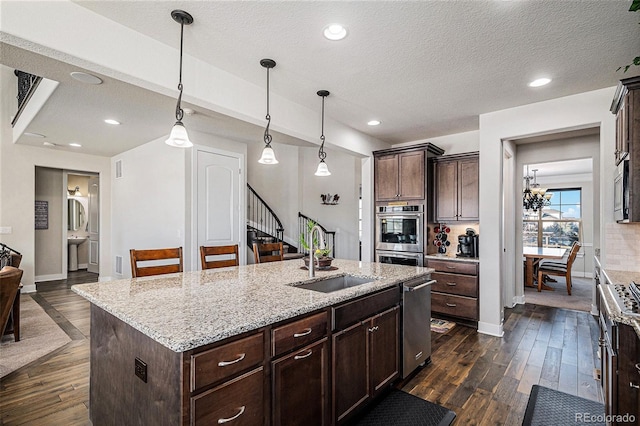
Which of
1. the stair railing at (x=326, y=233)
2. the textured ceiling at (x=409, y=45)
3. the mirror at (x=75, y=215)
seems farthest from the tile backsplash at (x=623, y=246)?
the mirror at (x=75, y=215)

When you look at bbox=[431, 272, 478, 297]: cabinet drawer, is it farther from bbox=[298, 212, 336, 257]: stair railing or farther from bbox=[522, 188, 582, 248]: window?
bbox=[522, 188, 582, 248]: window

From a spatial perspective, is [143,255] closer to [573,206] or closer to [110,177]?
[110,177]

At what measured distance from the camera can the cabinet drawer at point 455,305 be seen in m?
4.12

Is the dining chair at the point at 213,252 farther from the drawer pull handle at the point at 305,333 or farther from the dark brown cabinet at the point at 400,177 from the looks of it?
the dark brown cabinet at the point at 400,177

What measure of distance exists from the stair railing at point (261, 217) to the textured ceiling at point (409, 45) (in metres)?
4.03

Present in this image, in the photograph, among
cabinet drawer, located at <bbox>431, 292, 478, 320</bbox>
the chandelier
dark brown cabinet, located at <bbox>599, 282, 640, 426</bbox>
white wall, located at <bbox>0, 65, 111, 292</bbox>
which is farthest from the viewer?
the chandelier

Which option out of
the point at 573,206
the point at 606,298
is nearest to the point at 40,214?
the point at 606,298

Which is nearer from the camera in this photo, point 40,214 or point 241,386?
point 241,386

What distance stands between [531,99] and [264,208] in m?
5.75

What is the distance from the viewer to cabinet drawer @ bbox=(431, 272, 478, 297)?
4.14 meters

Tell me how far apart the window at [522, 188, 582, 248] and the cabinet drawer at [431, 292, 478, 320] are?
219 inches

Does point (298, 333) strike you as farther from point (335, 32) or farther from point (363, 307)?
point (335, 32)

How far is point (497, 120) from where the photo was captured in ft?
13.0

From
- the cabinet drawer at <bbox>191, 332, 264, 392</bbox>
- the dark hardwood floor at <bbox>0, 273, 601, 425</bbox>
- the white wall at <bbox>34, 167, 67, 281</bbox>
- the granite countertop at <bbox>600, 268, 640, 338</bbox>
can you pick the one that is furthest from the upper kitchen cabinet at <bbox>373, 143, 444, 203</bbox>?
the white wall at <bbox>34, 167, 67, 281</bbox>
